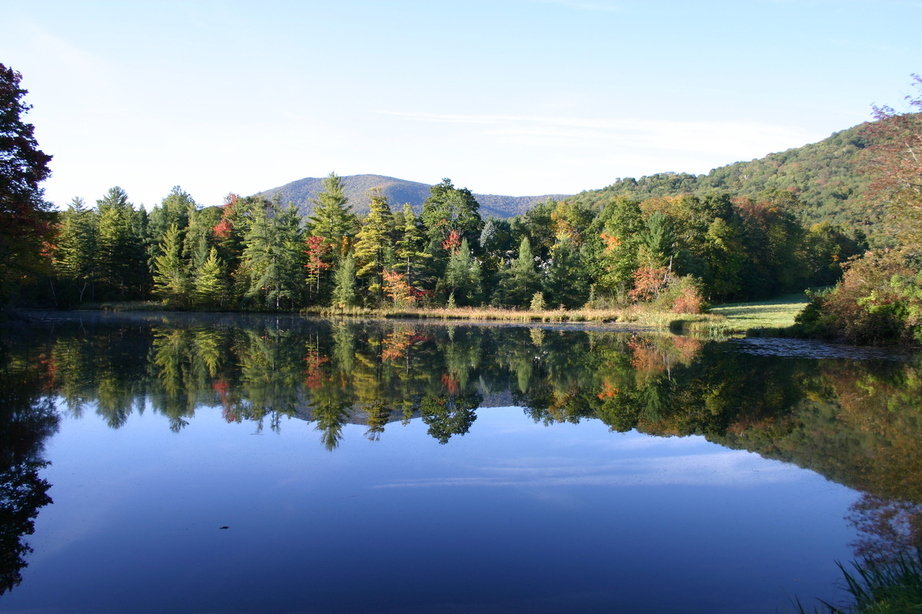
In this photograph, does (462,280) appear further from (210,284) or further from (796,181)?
(796,181)

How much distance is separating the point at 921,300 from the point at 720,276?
111ft

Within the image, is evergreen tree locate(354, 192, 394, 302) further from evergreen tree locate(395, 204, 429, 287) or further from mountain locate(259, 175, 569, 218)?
mountain locate(259, 175, 569, 218)

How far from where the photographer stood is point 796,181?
92812mm

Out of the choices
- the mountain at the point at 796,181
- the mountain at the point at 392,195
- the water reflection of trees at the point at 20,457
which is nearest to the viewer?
the water reflection of trees at the point at 20,457

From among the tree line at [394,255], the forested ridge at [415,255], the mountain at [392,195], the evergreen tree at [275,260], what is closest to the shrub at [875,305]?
the forested ridge at [415,255]

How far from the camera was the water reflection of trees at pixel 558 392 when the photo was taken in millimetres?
9172

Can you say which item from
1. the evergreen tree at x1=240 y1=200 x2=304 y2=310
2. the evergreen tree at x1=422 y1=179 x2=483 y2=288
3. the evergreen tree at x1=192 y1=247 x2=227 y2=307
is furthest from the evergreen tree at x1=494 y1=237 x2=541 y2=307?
the evergreen tree at x1=192 y1=247 x2=227 y2=307

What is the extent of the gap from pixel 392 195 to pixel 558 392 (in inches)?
5632

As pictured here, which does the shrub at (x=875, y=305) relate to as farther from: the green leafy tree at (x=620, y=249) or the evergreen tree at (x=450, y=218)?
the evergreen tree at (x=450, y=218)

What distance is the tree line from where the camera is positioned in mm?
45688

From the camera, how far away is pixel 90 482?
717 cm

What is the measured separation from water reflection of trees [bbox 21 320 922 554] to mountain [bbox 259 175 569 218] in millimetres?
123961

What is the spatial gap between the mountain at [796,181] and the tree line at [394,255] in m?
23.8

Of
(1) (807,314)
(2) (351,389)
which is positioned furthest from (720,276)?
(2) (351,389)
